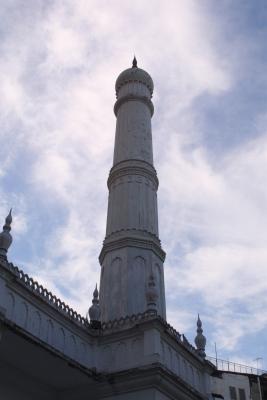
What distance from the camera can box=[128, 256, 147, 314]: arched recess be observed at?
19250 millimetres

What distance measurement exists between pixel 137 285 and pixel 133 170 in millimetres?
5536

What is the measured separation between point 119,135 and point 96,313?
1003 centimetres

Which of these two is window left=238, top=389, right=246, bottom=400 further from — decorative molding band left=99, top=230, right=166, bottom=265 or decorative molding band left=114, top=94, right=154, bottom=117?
decorative molding band left=114, top=94, right=154, bottom=117

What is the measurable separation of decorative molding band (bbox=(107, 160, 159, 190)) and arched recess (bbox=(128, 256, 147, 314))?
14.1 ft

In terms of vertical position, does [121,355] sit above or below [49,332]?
below

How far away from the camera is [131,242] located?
2070 centimetres

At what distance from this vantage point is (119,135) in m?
25.2

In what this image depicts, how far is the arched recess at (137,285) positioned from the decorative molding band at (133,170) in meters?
4.29

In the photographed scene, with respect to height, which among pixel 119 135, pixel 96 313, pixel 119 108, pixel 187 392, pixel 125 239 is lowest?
pixel 187 392

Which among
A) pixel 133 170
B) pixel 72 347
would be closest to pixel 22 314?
pixel 72 347

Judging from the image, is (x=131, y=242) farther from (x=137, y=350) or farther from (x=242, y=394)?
(x=242, y=394)

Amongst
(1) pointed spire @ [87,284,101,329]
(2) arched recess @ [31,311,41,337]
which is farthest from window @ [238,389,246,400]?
(2) arched recess @ [31,311,41,337]

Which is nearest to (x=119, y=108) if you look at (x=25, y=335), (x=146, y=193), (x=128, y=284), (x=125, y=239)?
(x=146, y=193)

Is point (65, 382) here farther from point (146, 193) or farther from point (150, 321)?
point (146, 193)
